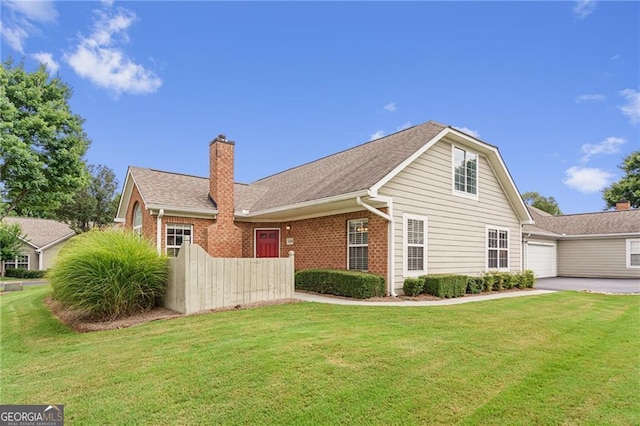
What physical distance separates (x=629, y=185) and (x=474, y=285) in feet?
113

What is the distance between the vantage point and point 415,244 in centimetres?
1101

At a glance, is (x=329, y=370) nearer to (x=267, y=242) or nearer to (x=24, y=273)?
(x=267, y=242)

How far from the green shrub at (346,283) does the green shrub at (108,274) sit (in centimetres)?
483

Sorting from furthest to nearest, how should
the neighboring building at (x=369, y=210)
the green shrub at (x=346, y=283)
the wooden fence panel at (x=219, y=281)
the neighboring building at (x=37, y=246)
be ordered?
the neighboring building at (x=37, y=246)
the neighboring building at (x=369, y=210)
the green shrub at (x=346, y=283)
the wooden fence panel at (x=219, y=281)

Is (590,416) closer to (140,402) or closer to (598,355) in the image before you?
(598,355)

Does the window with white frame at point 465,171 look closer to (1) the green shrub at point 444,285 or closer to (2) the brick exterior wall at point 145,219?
(1) the green shrub at point 444,285

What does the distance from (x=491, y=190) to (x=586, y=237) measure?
11.9m

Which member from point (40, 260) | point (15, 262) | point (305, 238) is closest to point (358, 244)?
point (305, 238)

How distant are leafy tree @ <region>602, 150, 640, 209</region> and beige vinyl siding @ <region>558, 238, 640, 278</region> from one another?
742 inches

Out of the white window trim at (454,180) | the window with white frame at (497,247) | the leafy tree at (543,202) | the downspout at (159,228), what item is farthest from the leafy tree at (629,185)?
the downspout at (159,228)

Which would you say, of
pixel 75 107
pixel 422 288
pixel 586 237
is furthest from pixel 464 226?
pixel 75 107

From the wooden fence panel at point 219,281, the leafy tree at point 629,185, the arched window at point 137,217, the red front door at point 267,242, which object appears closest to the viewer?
the wooden fence panel at point 219,281

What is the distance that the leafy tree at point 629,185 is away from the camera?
34.4 m

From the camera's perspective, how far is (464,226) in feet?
42.4
